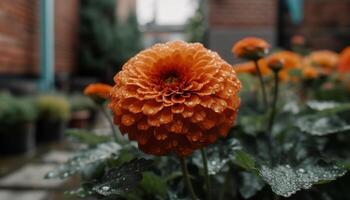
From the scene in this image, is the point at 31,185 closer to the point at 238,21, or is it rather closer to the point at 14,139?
the point at 14,139

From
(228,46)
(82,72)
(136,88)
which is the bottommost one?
(82,72)

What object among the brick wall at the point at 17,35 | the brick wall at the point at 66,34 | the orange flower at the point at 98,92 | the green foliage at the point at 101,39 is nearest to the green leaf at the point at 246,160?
the orange flower at the point at 98,92

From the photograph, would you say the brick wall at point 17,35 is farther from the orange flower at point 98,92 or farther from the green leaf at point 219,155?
the green leaf at point 219,155

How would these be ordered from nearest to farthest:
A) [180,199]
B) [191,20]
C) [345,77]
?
[180,199] < [345,77] < [191,20]

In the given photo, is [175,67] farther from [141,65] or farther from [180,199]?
[180,199]

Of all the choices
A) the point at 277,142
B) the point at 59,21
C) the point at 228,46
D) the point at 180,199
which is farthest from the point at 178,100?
the point at 59,21

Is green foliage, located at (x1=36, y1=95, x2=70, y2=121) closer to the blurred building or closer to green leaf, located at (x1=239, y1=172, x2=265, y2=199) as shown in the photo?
the blurred building

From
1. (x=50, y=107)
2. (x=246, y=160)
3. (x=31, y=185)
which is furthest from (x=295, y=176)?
(x=50, y=107)
